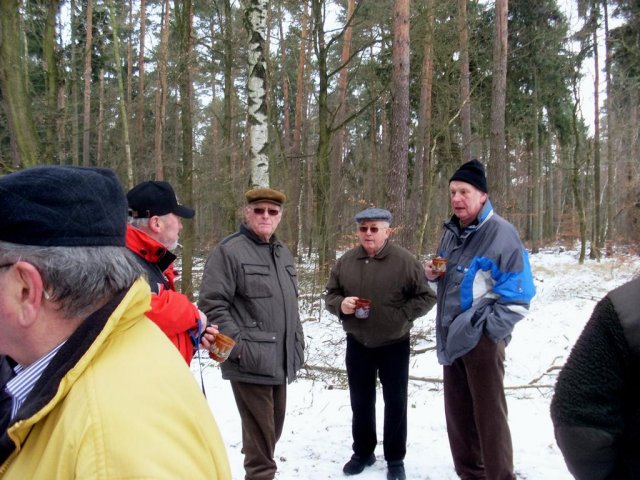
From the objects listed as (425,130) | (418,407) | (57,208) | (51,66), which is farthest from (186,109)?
(57,208)

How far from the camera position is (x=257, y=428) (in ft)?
10.7

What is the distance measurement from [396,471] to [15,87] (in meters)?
5.85

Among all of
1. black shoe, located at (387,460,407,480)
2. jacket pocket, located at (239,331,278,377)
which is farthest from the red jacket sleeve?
black shoe, located at (387,460,407,480)

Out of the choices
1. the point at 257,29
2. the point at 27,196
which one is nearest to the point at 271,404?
the point at 27,196

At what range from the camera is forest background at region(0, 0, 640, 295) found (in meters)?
8.38

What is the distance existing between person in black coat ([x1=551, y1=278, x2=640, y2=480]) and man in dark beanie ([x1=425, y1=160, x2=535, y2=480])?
1641mm

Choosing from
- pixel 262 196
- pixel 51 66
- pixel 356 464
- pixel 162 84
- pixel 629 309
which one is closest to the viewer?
pixel 629 309

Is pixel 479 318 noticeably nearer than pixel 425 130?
Yes

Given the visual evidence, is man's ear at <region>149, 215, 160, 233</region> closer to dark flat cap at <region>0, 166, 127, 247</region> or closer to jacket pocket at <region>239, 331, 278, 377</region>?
jacket pocket at <region>239, 331, 278, 377</region>

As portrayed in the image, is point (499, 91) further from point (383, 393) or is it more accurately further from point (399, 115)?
point (383, 393)

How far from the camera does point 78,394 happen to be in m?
0.91

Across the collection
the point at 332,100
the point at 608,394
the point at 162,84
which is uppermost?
the point at 332,100

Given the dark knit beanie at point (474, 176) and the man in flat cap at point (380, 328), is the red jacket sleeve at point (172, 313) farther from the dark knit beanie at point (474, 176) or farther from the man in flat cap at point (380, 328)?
the dark knit beanie at point (474, 176)

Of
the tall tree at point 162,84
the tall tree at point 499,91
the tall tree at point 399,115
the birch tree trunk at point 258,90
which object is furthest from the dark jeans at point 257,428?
the tall tree at point 162,84
